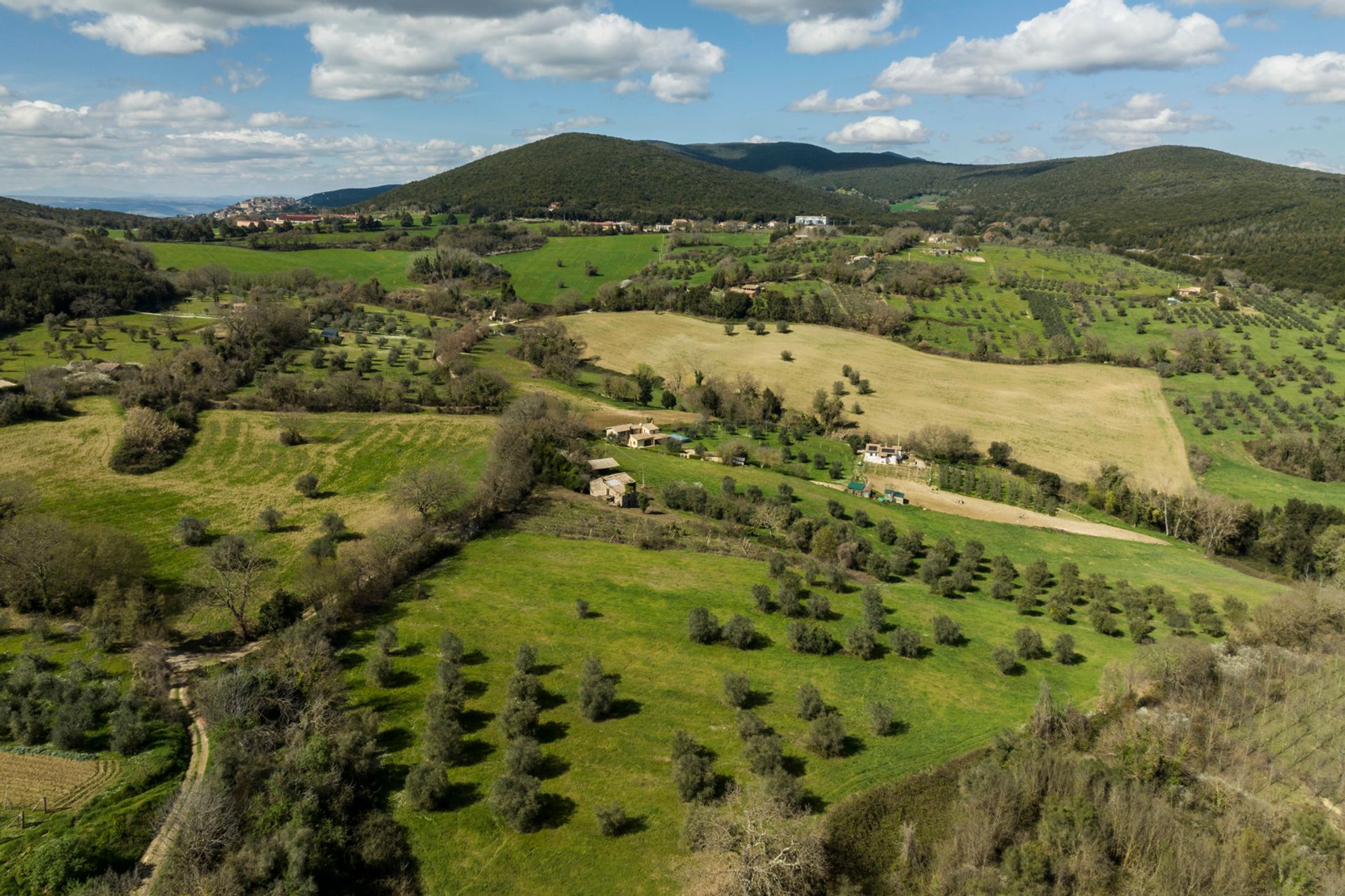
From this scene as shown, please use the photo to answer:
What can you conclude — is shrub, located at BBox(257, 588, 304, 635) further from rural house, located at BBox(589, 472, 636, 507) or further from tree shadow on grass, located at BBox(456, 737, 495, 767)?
rural house, located at BBox(589, 472, 636, 507)

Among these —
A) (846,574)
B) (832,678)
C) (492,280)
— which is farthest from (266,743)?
(492,280)

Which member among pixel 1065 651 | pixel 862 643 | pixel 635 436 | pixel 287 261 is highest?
pixel 287 261

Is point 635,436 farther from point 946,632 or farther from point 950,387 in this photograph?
point 950,387

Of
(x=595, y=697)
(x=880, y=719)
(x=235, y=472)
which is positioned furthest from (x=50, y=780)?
(x=235, y=472)

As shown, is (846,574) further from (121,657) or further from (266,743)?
(121,657)

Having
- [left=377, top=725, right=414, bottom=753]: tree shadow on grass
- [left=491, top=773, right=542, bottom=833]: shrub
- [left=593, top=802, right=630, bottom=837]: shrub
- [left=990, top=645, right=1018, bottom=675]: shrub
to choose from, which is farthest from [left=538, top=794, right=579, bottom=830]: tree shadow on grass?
[left=990, top=645, right=1018, bottom=675]: shrub

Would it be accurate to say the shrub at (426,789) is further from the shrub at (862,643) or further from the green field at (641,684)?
the shrub at (862,643)

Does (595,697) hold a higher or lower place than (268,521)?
lower
